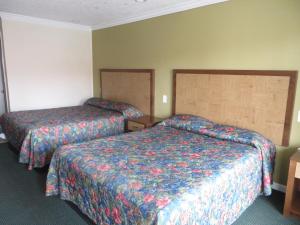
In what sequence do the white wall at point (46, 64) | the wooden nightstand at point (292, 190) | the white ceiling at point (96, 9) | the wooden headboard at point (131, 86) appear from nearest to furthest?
the wooden nightstand at point (292, 190)
the white ceiling at point (96, 9)
the wooden headboard at point (131, 86)
the white wall at point (46, 64)

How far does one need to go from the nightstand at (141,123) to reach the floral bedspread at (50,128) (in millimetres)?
179

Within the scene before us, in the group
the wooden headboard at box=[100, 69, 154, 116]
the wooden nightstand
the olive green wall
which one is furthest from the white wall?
the wooden nightstand

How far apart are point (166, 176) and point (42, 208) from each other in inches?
54.1

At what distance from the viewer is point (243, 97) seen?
272cm

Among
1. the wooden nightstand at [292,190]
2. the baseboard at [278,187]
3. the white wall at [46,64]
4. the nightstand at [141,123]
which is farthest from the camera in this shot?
the white wall at [46,64]

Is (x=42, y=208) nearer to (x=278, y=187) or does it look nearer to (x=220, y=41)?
(x=278, y=187)

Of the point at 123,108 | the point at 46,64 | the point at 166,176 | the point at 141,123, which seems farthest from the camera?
the point at 46,64

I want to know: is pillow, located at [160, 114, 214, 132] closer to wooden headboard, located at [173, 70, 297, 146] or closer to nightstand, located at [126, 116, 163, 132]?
wooden headboard, located at [173, 70, 297, 146]

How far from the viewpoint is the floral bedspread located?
2.96 m

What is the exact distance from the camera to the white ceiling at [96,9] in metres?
3.11

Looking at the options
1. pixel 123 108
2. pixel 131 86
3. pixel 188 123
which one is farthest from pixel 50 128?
pixel 188 123

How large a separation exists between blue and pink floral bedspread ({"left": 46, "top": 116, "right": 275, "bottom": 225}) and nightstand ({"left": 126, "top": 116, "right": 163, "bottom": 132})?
62cm

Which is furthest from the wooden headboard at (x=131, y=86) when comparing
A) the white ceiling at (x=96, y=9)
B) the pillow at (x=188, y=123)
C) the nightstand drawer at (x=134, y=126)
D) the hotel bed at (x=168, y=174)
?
the hotel bed at (x=168, y=174)

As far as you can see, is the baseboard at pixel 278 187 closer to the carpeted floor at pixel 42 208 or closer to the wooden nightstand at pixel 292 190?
the carpeted floor at pixel 42 208
